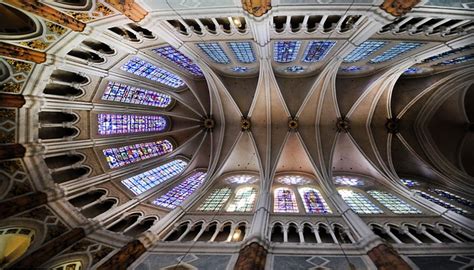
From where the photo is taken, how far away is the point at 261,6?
6938mm

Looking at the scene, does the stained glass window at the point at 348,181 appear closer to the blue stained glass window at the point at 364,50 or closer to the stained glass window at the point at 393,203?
the stained glass window at the point at 393,203

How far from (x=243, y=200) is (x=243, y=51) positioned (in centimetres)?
869

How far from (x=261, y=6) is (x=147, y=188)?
11628 mm

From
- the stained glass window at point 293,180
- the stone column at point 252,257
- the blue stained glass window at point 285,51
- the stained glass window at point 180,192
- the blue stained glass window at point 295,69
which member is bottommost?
the stone column at point 252,257

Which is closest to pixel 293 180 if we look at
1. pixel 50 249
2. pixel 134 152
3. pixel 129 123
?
pixel 134 152

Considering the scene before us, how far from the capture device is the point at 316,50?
39.6 feet

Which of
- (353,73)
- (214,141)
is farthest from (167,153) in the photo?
(353,73)

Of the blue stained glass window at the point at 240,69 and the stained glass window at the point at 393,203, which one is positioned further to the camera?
the blue stained glass window at the point at 240,69

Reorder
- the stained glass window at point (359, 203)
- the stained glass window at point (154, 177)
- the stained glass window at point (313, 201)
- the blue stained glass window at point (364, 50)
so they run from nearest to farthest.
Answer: the blue stained glass window at point (364, 50)
the stained glass window at point (359, 203)
the stained glass window at point (313, 201)
the stained glass window at point (154, 177)

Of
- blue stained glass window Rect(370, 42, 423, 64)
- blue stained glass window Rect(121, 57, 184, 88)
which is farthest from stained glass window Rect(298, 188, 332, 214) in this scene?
blue stained glass window Rect(121, 57, 184, 88)

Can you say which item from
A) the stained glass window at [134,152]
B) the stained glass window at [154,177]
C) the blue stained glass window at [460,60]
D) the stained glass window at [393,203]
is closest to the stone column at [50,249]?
the stained glass window at [154,177]

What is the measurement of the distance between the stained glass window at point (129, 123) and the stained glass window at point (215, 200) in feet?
22.7

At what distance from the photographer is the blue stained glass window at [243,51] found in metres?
11.6

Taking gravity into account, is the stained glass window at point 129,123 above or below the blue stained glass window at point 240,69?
below
